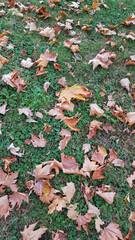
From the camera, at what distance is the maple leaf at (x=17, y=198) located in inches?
73.5

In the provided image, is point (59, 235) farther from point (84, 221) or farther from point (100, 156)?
point (100, 156)

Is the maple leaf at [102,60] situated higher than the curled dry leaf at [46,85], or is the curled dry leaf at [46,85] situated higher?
the maple leaf at [102,60]

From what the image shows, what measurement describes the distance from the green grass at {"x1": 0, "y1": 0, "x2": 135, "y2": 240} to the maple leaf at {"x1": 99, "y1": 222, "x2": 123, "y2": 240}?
2.3 inches

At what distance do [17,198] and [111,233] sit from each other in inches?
38.0

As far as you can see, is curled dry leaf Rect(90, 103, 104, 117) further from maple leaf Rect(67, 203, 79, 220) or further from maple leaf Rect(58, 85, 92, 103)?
maple leaf Rect(67, 203, 79, 220)

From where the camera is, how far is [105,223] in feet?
6.21

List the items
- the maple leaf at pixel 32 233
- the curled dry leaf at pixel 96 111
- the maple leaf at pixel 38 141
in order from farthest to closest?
the curled dry leaf at pixel 96 111 < the maple leaf at pixel 38 141 < the maple leaf at pixel 32 233

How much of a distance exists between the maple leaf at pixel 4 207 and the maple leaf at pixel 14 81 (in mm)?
1338

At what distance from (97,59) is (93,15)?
1.41 meters

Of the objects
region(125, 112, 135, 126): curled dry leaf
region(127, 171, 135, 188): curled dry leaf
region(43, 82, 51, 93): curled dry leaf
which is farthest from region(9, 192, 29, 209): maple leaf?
region(125, 112, 135, 126): curled dry leaf

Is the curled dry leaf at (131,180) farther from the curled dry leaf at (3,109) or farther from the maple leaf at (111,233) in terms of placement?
the curled dry leaf at (3,109)

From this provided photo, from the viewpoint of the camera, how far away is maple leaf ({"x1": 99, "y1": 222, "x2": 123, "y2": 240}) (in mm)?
1802

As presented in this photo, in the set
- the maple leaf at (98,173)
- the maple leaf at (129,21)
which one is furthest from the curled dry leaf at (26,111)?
the maple leaf at (129,21)

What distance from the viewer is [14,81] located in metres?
2.59
